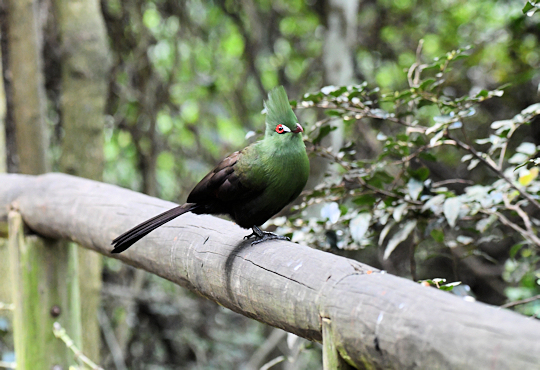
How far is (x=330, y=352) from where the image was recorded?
0.90 m

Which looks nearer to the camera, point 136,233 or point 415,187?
point 136,233

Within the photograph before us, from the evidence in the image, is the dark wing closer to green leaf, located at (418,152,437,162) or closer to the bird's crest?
the bird's crest

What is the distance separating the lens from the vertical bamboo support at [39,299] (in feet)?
6.58

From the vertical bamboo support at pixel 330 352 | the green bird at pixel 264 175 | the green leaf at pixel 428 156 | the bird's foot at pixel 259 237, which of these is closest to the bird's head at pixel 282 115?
the green bird at pixel 264 175

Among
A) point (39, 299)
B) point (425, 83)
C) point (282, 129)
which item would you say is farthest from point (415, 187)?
point (39, 299)

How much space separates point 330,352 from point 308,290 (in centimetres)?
14

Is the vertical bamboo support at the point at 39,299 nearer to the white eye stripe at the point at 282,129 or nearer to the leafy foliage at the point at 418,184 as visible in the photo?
the leafy foliage at the point at 418,184

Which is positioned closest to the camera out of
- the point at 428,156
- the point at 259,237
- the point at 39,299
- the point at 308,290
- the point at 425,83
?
the point at 308,290

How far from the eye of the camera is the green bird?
5.25 ft

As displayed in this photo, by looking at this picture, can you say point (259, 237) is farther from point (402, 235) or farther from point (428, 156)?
point (428, 156)

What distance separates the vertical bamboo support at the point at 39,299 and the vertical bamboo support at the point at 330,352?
1.48 metres

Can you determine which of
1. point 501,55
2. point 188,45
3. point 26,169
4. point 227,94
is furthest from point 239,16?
point 26,169

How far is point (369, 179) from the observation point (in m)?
1.95

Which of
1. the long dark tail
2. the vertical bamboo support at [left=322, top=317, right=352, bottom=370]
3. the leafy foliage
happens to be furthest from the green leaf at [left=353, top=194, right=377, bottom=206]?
the vertical bamboo support at [left=322, top=317, right=352, bottom=370]
